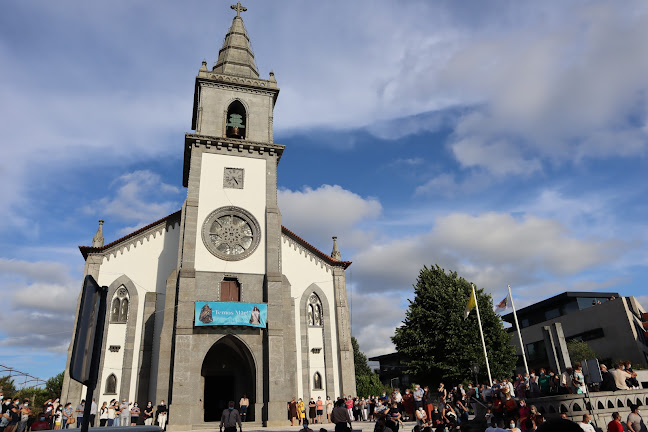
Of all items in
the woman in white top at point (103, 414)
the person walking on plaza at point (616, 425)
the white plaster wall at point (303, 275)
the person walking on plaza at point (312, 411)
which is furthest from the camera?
the white plaster wall at point (303, 275)

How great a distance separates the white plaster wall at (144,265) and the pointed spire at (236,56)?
13.5m

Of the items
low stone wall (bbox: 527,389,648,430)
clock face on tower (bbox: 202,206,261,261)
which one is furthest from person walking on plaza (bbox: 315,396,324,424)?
low stone wall (bbox: 527,389,648,430)

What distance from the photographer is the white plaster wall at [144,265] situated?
28.5 metres

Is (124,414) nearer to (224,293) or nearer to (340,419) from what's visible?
(224,293)

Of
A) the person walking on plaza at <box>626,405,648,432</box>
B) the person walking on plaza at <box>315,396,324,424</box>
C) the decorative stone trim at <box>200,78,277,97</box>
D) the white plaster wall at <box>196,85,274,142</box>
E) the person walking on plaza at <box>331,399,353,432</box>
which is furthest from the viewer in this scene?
the decorative stone trim at <box>200,78,277,97</box>

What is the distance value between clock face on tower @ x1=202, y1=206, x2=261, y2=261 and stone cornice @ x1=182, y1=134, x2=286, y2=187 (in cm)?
443

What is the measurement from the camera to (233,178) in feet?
102

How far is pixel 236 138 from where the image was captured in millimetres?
32656

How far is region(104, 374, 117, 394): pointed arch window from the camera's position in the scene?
26.0m

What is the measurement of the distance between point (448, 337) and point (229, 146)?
71.2 ft

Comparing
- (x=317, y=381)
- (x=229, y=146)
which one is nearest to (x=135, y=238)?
(x=229, y=146)

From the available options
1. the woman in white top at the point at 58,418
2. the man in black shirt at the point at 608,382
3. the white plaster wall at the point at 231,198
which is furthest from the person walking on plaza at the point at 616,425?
the woman in white top at the point at 58,418

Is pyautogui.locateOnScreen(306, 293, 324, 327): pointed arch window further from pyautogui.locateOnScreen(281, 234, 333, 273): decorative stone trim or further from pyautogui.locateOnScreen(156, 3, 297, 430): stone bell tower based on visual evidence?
pyautogui.locateOnScreen(281, 234, 333, 273): decorative stone trim

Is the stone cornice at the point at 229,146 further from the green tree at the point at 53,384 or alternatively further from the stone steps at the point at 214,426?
the green tree at the point at 53,384
